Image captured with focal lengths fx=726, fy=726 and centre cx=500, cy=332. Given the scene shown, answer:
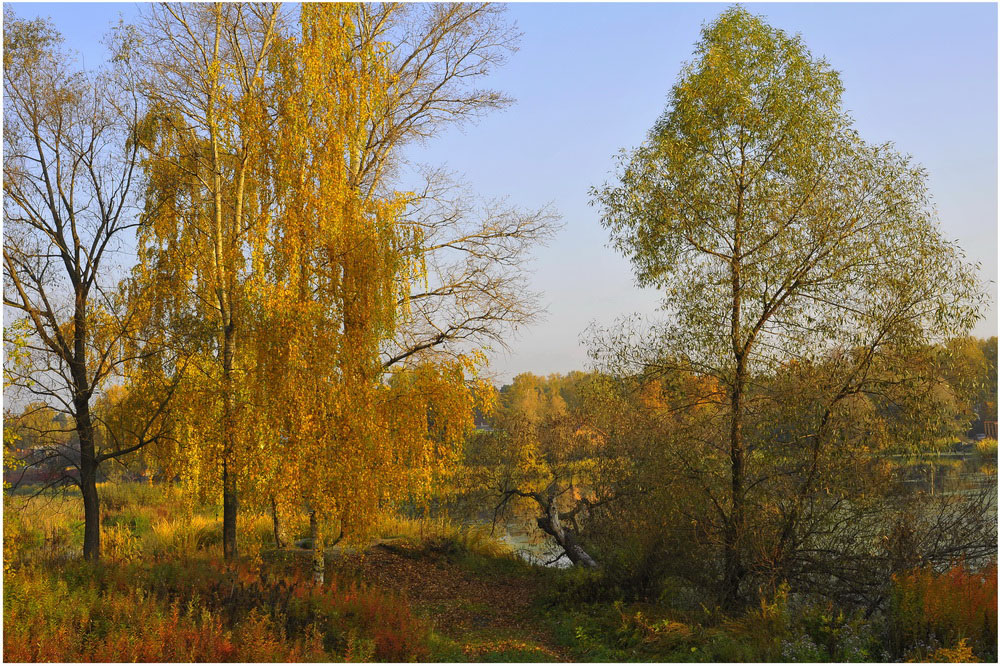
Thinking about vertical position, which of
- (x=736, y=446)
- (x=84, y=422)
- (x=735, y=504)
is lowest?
(x=735, y=504)

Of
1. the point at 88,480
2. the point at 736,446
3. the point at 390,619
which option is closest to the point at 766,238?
the point at 736,446

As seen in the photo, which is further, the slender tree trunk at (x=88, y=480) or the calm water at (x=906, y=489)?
the slender tree trunk at (x=88, y=480)

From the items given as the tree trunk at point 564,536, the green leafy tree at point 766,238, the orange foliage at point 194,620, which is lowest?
the tree trunk at point 564,536

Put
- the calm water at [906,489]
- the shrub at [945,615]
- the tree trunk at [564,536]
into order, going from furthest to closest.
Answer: the tree trunk at [564,536] < the calm water at [906,489] < the shrub at [945,615]

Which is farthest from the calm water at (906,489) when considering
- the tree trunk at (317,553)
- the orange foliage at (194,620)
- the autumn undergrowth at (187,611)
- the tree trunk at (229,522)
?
the orange foliage at (194,620)

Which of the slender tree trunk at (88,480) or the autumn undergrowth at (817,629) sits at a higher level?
the slender tree trunk at (88,480)

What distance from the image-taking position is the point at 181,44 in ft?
43.3

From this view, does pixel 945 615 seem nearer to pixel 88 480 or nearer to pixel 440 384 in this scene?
pixel 440 384

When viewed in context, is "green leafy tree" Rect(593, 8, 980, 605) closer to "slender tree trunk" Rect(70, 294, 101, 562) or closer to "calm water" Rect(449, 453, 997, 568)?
"calm water" Rect(449, 453, 997, 568)

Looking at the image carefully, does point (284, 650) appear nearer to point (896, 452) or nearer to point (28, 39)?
point (896, 452)

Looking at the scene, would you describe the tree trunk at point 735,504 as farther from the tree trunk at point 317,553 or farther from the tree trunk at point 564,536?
the tree trunk at point 317,553

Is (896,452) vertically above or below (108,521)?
above

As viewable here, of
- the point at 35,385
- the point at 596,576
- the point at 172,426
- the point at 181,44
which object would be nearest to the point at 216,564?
the point at 172,426

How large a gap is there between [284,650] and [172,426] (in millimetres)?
5303
